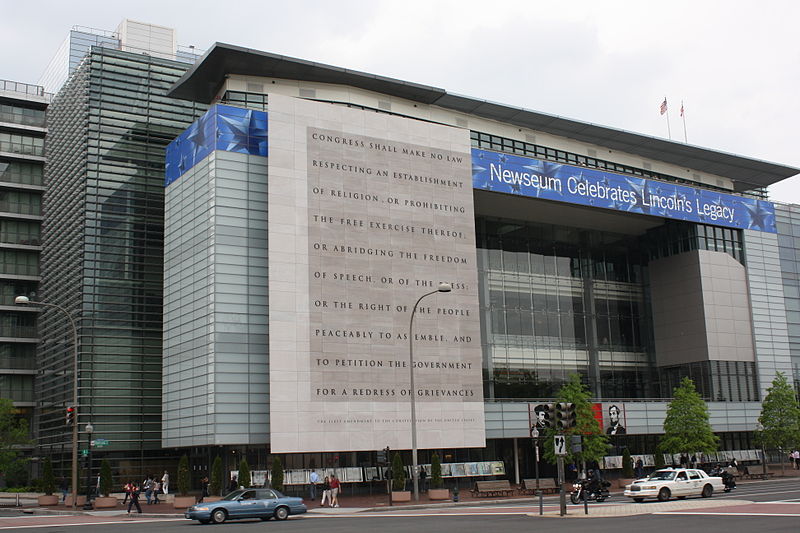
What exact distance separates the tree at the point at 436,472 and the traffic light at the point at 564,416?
1981 cm

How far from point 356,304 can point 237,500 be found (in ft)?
62.1

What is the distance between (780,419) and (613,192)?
2106 centimetres

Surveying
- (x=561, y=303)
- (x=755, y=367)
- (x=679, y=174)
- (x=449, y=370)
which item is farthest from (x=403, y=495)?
(x=679, y=174)

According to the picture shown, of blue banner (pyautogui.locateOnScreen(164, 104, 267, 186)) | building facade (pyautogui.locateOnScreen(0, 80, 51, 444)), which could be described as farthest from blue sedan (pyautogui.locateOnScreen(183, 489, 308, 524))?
building facade (pyautogui.locateOnScreen(0, 80, 51, 444))

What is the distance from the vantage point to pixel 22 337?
249ft

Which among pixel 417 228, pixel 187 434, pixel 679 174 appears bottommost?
pixel 187 434

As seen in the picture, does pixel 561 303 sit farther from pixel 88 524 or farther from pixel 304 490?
pixel 88 524

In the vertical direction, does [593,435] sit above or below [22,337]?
below

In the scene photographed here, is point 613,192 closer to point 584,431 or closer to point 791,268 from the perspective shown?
point 584,431

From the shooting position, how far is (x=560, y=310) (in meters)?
69.9

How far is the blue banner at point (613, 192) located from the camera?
59938mm

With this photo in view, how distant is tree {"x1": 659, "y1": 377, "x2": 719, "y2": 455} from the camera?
59750 mm

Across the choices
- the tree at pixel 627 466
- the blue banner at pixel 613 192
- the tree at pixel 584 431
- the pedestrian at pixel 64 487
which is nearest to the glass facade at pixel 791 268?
the blue banner at pixel 613 192

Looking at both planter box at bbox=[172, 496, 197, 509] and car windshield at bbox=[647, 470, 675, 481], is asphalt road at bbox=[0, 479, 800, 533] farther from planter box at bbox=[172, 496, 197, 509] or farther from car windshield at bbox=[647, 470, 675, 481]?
planter box at bbox=[172, 496, 197, 509]
